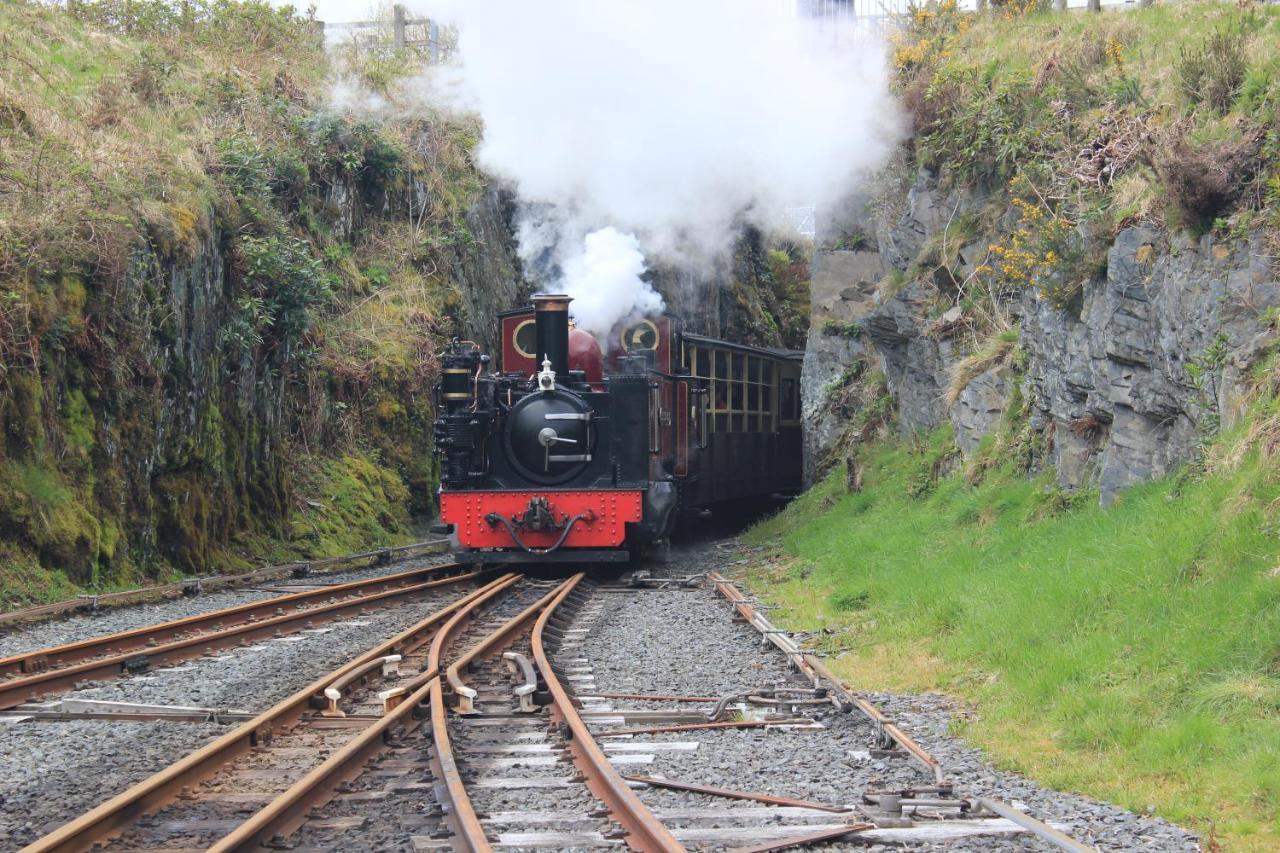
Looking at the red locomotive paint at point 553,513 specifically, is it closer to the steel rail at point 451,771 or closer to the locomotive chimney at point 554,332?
the locomotive chimney at point 554,332

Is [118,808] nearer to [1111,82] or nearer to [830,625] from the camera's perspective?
[830,625]

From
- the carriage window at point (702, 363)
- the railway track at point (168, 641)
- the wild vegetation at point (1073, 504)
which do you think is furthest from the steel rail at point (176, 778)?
the carriage window at point (702, 363)

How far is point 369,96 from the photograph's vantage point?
26406mm

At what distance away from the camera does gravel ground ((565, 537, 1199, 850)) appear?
4949mm

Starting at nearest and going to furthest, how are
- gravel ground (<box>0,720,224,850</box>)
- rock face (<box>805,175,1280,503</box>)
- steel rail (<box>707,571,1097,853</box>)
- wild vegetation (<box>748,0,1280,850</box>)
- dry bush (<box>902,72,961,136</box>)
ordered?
steel rail (<box>707,571,1097,853</box>), gravel ground (<box>0,720,224,850</box>), wild vegetation (<box>748,0,1280,850</box>), rock face (<box>805,175,1280,503</box>), dry bush (<box>902,72,961,136</box>)

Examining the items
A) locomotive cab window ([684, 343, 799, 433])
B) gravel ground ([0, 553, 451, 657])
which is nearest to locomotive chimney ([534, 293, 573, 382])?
locomotive cab window ([684, 343, 799, 433])

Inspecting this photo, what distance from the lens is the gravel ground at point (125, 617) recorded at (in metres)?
9.90

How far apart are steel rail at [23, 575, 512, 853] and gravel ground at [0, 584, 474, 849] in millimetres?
219

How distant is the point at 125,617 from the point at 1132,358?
8.40 m

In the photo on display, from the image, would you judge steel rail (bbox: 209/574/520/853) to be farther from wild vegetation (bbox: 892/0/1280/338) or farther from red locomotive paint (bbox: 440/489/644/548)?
red locomotive paint (bbox: 440/489/644/548)

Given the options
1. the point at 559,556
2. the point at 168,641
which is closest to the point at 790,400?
the point at 559,556

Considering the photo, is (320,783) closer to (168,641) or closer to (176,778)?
(176,778)

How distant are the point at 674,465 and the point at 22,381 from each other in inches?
279

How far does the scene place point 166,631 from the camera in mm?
10031
